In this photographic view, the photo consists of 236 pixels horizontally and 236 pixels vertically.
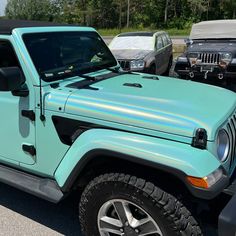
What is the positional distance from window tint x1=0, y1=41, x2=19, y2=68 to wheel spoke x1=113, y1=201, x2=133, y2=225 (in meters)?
1.49

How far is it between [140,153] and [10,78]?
1211 mm

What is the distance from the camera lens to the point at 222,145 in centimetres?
255

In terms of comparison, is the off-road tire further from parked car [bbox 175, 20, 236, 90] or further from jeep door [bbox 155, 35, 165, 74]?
jeep door [bbox 155, 35, 165, 74]

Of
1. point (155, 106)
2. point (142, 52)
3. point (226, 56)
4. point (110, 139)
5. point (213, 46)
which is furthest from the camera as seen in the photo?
point (142, 52)

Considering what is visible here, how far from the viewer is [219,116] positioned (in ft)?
8.62

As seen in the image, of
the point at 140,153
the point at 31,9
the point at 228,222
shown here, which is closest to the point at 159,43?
the point at 140,153

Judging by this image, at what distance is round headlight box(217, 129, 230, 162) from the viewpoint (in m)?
2.49

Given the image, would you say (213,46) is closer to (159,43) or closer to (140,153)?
(159,43)

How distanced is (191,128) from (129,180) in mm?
560

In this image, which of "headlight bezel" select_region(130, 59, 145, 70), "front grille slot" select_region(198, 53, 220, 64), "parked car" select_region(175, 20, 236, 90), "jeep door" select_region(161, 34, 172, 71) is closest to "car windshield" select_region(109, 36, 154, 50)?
"jeep door" select_region(161, 34, 172, 71)

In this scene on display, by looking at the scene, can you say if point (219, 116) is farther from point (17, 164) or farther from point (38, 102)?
point (17, 164)

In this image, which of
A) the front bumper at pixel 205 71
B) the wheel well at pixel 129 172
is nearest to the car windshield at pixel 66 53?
the wheel well at pixel 129 172

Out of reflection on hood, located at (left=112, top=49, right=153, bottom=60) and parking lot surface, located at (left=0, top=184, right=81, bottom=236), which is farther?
reflection on hood, located at (left=112, top=49, right=153, bottom=60)

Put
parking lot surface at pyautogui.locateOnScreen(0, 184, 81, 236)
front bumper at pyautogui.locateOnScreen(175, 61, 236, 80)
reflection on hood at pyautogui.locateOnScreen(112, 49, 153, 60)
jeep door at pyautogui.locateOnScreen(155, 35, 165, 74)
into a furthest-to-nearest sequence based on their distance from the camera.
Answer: jeep door at pyautogui.locateOnScreen(155, 35, 165, 74)
reflection on hood at pyautogui.locateOnScreen(112, 49, 153, 60)
front bumper at pyautogui.locateOnScreen(175, 61, 236, 80)
parking lot surface at pyautogui.locateOnScreen(0, 184, 81, 236)
